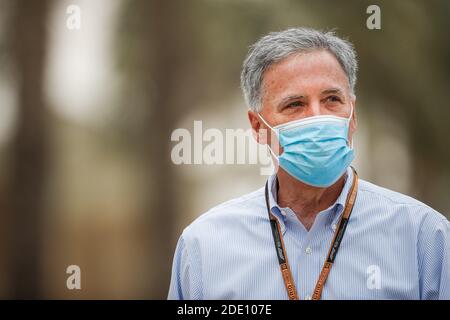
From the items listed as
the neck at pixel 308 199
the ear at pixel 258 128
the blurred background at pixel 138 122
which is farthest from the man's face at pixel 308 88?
the blurred background at pixel 138 122

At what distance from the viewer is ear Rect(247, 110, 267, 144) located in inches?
101

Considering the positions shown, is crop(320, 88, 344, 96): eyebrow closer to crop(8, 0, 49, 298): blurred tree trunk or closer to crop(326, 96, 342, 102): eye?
crop(326, 96, 342, 102): eye

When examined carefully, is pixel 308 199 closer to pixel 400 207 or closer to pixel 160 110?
pixel 400 207

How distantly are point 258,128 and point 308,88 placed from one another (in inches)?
15.6

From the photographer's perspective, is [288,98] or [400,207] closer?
[400,207]

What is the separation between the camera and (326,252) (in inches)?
85.8

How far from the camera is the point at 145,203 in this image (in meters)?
4.58

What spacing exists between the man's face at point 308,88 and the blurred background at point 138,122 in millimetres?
2047

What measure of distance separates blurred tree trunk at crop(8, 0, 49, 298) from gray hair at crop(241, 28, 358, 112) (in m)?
2.59

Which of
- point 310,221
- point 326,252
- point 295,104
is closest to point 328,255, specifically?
point 326,252

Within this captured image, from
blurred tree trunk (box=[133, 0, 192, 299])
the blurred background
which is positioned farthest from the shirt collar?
blurred tree trunk (box=[133, 0, 192, 299])

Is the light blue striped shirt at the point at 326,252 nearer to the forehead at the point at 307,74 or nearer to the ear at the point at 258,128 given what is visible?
the ear at the point at 258,128
